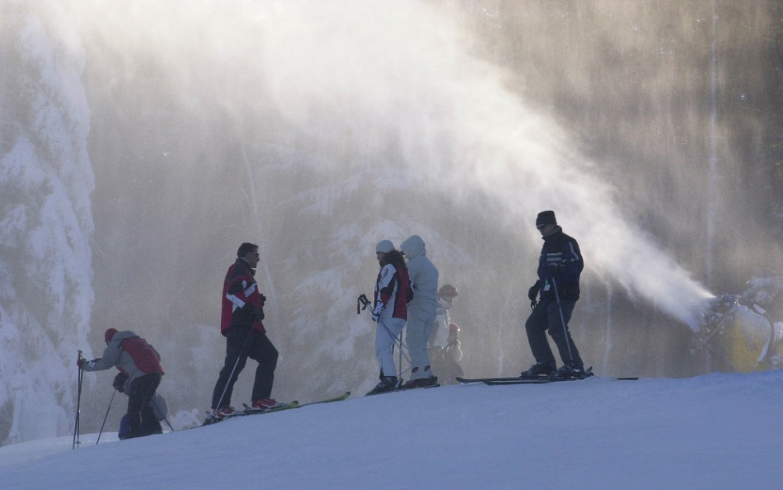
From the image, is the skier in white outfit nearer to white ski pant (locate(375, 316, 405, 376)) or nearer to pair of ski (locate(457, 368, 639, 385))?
white ski pant (locate(375, 316, 405, 376))

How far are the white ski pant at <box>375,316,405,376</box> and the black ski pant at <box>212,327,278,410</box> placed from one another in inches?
40.7

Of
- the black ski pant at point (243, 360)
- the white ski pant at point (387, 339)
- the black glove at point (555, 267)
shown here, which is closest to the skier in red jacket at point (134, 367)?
the black ski pant at point (243, 360)

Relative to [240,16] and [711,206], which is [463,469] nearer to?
[711,206]

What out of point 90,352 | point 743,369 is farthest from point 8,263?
point 743,369

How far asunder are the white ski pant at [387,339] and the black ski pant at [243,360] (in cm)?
103

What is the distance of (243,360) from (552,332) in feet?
9.28

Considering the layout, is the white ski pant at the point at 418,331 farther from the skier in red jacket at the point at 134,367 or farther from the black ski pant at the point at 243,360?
the skier in red jacket at the point at 134,367

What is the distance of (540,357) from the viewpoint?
789cm

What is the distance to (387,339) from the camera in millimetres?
8438

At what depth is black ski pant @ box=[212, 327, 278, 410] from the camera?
311 inches

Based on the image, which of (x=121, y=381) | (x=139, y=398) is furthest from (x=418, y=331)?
(x=121, y=381)

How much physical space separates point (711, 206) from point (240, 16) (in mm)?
20755

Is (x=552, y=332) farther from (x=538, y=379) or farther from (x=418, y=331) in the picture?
(x=418, y=331)

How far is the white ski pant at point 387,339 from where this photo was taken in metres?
8.39
